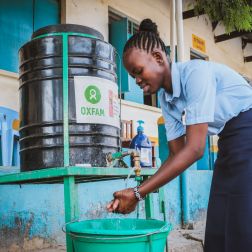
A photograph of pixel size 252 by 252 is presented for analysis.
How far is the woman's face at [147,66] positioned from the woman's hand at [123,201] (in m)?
0.52

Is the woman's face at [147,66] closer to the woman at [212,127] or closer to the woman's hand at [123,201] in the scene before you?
the woman at [212,127]

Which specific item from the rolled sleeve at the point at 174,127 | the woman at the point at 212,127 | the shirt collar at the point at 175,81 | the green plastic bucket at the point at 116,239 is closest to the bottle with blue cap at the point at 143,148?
the rolled sleeve at the point at 174,127

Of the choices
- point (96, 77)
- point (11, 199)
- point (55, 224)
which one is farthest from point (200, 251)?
point (96, 77)

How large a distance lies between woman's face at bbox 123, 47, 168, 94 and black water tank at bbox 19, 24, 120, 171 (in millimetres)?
393

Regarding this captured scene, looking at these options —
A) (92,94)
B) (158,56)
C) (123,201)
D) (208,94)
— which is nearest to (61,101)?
(92,94)

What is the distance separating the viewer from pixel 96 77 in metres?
2.25

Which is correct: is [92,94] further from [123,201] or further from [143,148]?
[143,148]

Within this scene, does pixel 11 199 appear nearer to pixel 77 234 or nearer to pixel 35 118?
pixel 35 118

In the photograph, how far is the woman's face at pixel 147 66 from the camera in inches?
73.2

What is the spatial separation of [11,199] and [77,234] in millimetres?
1817

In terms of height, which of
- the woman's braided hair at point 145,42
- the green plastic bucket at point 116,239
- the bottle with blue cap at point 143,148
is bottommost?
the green plastic bucket at point 116,239

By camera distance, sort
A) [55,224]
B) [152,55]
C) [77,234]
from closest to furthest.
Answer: [77,234], [152,55], [55,224]

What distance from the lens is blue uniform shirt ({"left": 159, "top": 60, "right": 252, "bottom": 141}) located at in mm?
1739

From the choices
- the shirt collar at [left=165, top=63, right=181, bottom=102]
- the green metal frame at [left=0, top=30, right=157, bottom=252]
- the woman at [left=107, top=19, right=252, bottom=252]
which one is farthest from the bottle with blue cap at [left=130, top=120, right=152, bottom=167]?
the shirt collar at [left=165, top=63, right=181, bottom=102]
